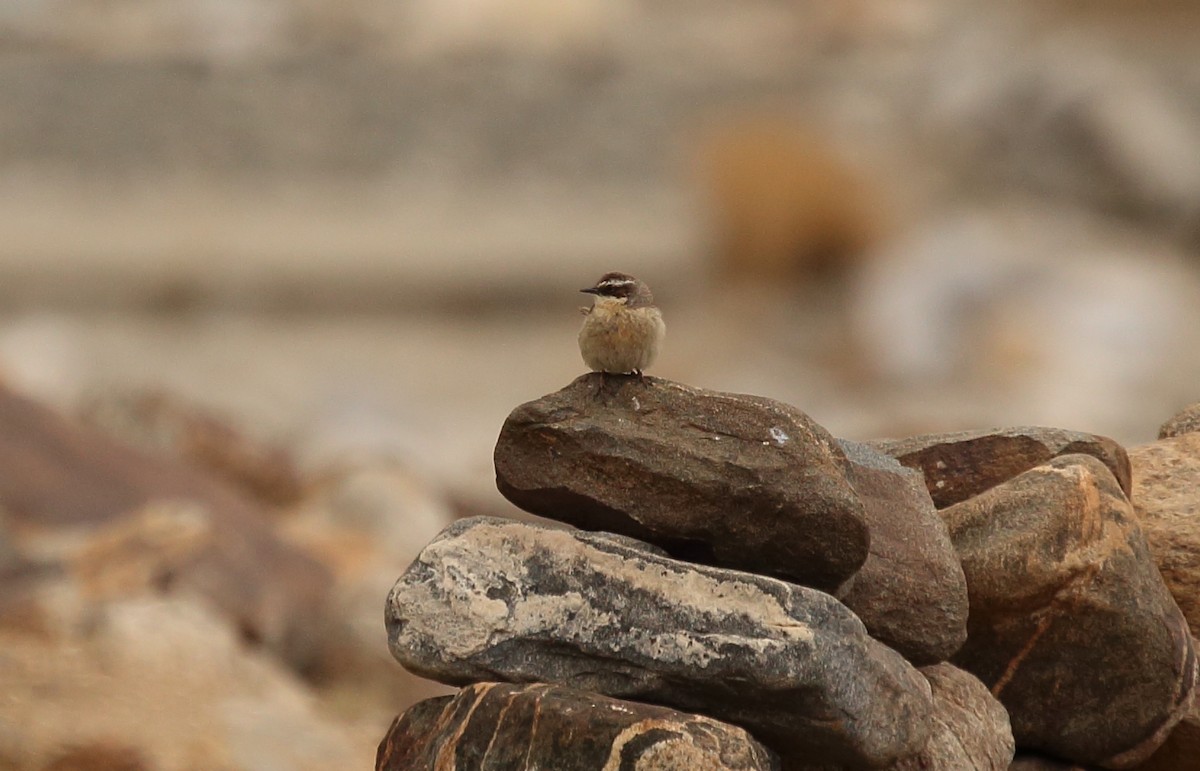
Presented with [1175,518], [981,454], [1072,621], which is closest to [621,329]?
[981,454]

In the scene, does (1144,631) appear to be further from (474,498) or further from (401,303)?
(401,303)

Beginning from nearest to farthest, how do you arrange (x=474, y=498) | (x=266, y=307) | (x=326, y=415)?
1. (x=474, y=498)
2. (x=326, y=415)
3. (x=266, y=307)

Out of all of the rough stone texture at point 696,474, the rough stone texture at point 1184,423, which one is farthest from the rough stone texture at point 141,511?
the rough stone texture at point 1184,423

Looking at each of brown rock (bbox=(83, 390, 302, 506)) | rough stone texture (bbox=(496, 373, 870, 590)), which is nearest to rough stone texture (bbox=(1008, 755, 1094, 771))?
rough stone texture (bbox=(496, 373, 870, 590))

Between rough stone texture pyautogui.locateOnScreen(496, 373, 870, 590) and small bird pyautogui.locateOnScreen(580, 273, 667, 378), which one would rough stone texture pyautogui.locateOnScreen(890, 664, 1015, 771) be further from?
small bird pyautogui.locateOnScreen(580, 273, 667, 378)

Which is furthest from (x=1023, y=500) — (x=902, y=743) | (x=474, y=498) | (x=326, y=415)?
(x=326, y=415)

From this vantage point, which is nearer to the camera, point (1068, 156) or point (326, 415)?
point (326, 415)

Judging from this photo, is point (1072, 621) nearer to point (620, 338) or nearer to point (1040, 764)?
point (1040, 764)
